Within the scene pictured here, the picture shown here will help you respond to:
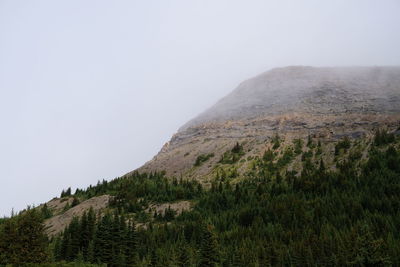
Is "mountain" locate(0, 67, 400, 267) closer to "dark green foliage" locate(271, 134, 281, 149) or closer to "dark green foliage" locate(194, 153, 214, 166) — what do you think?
"dark green foliage" locate(194, 153, 214, 166)

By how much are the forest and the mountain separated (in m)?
0.34

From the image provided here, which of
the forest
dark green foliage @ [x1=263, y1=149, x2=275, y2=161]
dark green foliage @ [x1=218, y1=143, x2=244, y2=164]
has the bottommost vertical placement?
the forest

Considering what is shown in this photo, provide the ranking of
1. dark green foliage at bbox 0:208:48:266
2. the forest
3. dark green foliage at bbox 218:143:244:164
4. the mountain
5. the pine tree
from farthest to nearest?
dark green foliage at bbox 218:143:244:164 → the pine tree → the mountain → the forest → dark green foliage at bbox 0:208:48:266

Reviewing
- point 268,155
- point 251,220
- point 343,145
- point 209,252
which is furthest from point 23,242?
point 343,145

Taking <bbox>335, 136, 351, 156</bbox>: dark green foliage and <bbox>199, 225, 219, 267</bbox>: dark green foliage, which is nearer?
<bbox>199, 225, 219, 267</bbox>: dark green foliage

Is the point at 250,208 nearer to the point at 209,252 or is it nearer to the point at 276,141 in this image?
the point at 209,252

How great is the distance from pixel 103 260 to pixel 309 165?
314 ft

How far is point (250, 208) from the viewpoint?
375ft

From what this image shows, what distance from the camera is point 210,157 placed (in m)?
176

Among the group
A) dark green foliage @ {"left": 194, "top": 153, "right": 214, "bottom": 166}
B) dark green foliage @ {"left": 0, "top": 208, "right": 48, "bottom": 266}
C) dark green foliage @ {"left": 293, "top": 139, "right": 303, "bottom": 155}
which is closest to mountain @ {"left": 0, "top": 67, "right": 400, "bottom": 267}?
dark green foliage @ {"left": 0, "top": 208, "right": 48, "bottom": 266}

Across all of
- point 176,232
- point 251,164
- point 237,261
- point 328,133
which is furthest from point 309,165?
point 237,261

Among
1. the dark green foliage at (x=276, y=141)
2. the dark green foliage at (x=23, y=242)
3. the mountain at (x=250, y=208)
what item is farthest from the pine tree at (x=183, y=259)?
the dark green foliage at (x=276, y=141)

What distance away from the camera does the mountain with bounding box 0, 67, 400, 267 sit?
70.6 meters

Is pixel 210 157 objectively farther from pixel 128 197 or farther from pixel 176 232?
pixel 176 232
